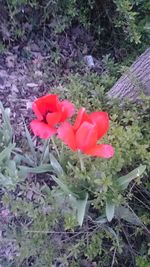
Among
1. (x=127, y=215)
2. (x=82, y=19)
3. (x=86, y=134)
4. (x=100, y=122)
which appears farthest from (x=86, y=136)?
(x=82, y=19)

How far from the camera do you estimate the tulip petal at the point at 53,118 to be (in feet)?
6.40

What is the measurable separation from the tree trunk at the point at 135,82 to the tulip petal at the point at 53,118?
811 millimetres

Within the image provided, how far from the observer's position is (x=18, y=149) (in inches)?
103

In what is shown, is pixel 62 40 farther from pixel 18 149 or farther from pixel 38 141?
pixel 18 149

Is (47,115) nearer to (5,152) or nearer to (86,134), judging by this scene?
(86,134)

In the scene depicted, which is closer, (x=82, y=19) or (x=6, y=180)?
(x=6, y=180)

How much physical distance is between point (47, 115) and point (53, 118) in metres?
0.03

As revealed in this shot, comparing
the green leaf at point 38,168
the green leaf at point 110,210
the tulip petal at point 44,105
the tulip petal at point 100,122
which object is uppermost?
the tulip petal at point 44,105

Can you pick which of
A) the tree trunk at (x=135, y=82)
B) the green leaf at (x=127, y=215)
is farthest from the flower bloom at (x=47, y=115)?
the tree trunk at (x=135, y=82)

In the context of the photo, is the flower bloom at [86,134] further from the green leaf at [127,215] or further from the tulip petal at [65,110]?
the green leaf at [127,215]

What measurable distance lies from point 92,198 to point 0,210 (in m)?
0.61

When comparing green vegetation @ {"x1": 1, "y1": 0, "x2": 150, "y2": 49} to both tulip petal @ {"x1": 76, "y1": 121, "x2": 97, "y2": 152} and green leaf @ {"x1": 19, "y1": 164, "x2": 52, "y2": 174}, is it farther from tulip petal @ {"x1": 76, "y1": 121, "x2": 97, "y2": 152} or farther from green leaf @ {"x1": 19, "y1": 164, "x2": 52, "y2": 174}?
tulip petal @ {"x1": 76, "y1": 121, "x2": 97, "y2": 152}

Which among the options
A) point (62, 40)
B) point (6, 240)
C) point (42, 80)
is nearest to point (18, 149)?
point (6, 240)

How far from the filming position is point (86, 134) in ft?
6.29
